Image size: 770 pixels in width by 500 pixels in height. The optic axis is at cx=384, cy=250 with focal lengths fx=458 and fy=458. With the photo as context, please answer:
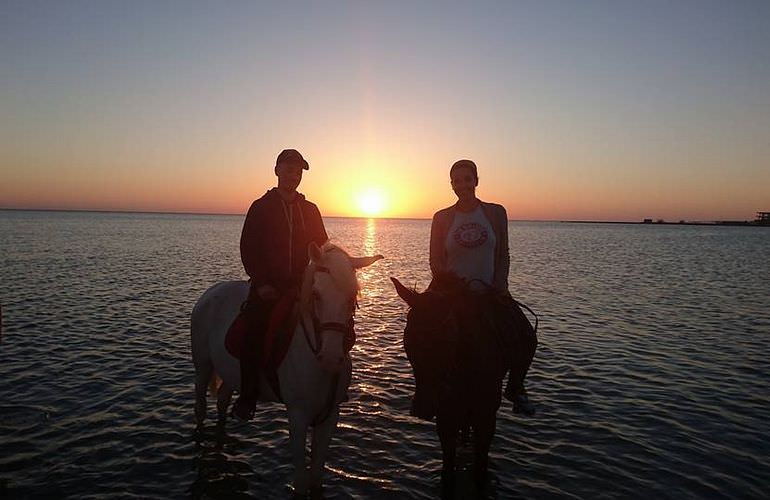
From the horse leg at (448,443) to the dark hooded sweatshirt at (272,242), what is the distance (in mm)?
2171

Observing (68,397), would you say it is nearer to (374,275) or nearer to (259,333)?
(259,333)

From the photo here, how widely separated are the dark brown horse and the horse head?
70 centimetres

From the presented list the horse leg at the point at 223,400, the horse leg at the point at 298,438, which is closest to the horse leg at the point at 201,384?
the horse leg at the point at 223,400

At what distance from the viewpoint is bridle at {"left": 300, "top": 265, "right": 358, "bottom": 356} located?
396 cm

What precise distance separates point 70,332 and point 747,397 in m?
16.5

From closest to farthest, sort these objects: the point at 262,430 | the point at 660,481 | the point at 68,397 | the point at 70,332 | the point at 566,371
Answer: the point at 660,481 < the point at 262,430 < the point at 68,397 < the point at 566,371 < the point at 70,332

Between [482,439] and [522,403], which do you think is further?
[522,403]

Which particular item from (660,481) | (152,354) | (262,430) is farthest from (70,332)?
(660,481)

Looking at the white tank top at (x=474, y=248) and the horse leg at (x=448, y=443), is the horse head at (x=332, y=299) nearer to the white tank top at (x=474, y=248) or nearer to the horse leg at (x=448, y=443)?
the white tank top at (x=474, y=248)

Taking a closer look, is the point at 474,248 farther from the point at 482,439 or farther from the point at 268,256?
the point at 268,256

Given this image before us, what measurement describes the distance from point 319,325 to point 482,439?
2283 millimetres

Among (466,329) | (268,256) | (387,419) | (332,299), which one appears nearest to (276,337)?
(268,256)

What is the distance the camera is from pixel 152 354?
11.3m

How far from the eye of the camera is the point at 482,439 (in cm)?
493
